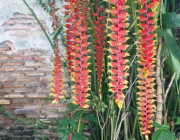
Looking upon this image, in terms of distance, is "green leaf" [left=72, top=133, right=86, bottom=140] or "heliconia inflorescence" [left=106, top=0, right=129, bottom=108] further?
"green leaf" [left=72, top=133, right=86, bottom=140]

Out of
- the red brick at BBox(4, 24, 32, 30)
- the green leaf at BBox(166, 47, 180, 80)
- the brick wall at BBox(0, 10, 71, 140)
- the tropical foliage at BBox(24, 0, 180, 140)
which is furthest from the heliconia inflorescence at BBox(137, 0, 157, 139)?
the red brick at BBox(4, 24, 32, 30)

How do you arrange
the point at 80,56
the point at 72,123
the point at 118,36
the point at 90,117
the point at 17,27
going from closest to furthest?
1. the point at 118,36
2. the point at 80,56
3. the point at 72,123
4. the point at 90,117
5. the point at 17,27

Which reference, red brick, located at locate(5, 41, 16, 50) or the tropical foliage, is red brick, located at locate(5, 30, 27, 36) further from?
the tropical foliage

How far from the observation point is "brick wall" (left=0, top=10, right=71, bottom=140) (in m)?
1.89

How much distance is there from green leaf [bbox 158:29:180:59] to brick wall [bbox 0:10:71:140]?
1.17 m

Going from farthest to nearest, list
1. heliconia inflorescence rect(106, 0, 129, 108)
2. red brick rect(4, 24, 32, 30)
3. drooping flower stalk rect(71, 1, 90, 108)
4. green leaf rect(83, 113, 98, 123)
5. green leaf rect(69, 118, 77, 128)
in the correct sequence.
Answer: red brick rect(4, 24, 32, 30) < green leaf rect(83, 113, 98, 123) < green leaf rect(69, 118, 77, 128) < drooping flower stalk rect(71, 1, 90, 108) < heliconia inflorescence rect(106, 0, 129, 108)

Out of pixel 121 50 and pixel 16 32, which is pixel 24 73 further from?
pixel 121 50

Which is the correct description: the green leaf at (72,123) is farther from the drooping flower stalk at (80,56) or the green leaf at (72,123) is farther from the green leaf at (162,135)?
the green leaf at (162,135)

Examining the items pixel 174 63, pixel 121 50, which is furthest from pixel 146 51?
pixel 174 63

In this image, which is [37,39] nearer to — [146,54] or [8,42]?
[8,42]

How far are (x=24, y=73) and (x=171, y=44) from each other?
1.34m

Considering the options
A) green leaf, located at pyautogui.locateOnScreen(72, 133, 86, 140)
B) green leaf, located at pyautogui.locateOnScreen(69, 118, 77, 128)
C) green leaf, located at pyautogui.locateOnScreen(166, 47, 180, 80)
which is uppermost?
green leaf, located at pyautogui.locateOnScreen(166, 47, 180, 80)

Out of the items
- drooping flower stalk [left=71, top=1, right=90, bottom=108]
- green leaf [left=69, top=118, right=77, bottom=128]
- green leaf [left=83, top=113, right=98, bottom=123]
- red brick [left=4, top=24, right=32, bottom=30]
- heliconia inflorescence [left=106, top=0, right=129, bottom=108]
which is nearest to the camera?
heliconia inflorescence [left=106, top=0, right=129, bottom=108]

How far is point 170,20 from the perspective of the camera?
79cm
